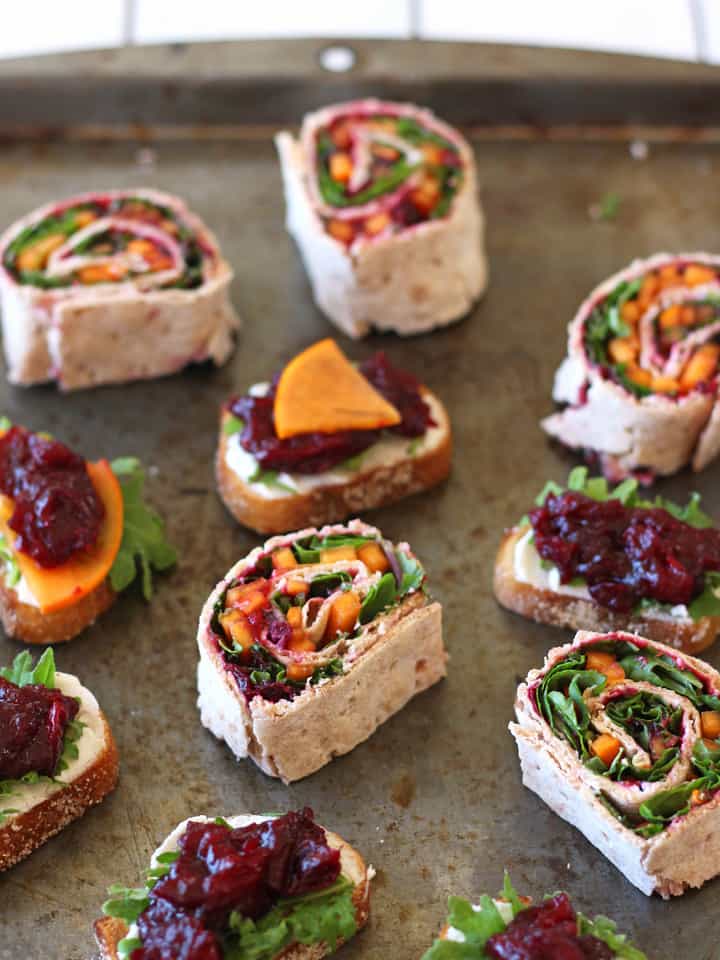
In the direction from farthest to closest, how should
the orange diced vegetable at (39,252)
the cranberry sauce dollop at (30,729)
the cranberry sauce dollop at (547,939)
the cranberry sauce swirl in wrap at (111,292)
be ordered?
the orange diced vegetable at (39,252), the cranberry sauce swirl in wrap at (111,292), the cranberry sauce dollop at (30,729), the cranberry sauce dollop at (547,939)

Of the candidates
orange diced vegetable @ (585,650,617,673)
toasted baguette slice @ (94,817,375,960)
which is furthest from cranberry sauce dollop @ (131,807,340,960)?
orange diced vegetable @ (585,650,617,673)

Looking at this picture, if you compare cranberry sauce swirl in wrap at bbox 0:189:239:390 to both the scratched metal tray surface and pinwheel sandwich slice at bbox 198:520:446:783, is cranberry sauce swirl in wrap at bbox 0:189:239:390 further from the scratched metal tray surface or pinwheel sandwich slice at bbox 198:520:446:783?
pinwheel sandwich slice at bbox 198:520:446:783

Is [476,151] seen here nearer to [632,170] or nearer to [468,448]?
[632,170]

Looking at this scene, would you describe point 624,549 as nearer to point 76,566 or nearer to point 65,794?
point 76,566

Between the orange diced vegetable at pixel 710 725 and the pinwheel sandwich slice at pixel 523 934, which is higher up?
the orange diced vegetable at pixel 710 725

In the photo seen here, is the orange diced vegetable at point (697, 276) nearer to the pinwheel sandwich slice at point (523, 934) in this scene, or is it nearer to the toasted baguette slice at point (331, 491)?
the toasted baguette slice at point (331, 491)

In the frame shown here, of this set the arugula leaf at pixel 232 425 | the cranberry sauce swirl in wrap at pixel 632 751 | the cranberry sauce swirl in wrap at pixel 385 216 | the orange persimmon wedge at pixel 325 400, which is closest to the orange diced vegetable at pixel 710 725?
the cranberry sauce swirl in wrap at pixel 632 751

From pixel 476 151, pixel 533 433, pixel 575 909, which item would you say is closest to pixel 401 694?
pixel 575 909
